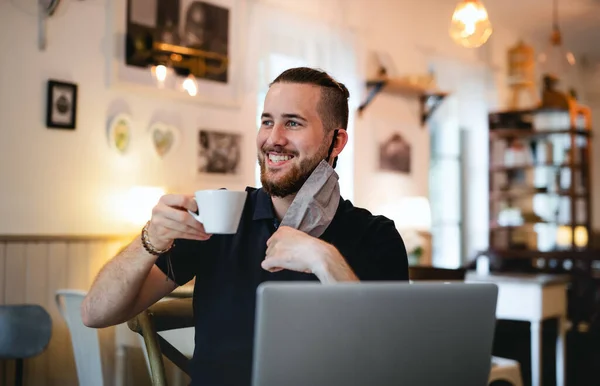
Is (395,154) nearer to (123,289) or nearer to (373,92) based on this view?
(373,92)

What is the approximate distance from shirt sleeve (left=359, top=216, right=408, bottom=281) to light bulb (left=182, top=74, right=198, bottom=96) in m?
2.90

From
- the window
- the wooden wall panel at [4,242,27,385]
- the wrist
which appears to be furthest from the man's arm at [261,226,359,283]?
the window

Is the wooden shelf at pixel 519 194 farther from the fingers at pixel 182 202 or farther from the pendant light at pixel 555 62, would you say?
the fingers at pixel 182 202

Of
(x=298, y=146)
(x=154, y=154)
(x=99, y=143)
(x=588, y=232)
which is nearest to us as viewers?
(x=298, y=146)

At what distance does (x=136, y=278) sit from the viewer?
141cm

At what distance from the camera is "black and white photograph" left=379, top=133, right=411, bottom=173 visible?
19.5ft

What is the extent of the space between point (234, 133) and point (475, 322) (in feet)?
12.3

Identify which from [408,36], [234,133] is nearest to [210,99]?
[234,133]

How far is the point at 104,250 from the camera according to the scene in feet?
13.1

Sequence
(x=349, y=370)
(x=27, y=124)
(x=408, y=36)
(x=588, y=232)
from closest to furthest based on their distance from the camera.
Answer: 1. (x=349, y=370)
2. (x=27, y=124)
3. (x=408, y=36)
4. (x=588, y=232)

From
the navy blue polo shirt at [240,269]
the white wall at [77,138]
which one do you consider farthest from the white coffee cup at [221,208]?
the white wall at [77,138]

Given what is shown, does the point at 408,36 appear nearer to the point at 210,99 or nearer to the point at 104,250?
the point at 210,99

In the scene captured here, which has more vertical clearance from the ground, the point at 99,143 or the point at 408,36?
the point at 408,36

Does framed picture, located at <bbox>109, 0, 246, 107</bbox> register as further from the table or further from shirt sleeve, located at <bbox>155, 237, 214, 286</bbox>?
shirt sleeve, located at <bbox>155, 237, 214, 286</bbox>
